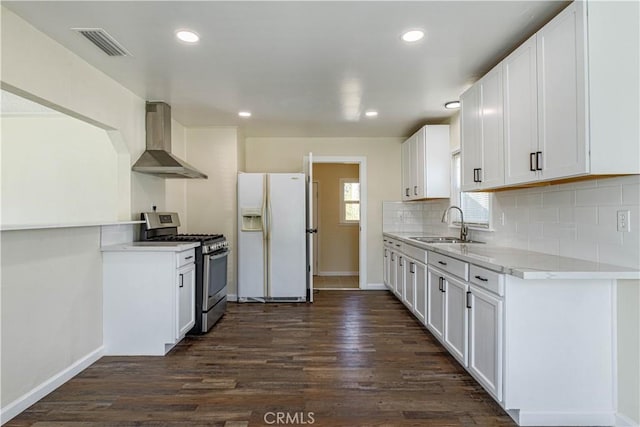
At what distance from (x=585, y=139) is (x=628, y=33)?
54cm

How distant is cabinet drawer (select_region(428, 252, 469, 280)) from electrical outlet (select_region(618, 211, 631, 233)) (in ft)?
2.83

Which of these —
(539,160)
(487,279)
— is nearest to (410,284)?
(487,279)

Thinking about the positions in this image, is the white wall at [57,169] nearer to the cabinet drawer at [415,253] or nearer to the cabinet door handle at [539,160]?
the cabinet drawer at [415,253]

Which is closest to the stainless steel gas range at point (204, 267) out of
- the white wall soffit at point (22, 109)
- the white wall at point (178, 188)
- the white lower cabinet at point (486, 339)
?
the white wall at point (178, 188)

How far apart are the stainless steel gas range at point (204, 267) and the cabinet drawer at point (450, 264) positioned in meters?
2.18

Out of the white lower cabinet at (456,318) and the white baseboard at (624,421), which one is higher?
the white lower cabinet at (456,318)

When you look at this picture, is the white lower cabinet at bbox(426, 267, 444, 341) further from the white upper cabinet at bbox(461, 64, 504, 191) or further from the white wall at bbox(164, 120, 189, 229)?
the white wall at bbox(164, 120, 189, 229)

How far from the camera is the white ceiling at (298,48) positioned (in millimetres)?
2033

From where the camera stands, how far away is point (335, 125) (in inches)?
186

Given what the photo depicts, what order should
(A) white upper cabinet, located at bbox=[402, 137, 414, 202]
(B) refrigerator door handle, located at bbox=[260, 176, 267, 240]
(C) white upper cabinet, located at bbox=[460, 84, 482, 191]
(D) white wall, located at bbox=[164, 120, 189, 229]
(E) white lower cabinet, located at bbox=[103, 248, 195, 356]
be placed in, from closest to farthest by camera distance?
(C) white upper cabinet, located at bbox=[460, 84, 482, 191]
(E) white lower cabinet, located at bbox=[103, 248, 195, 356]
(D) white wall, located at bbox=[164, 120, 189, 229]
(B) refrigerator door handle, located at bbox=[260, 176, 267, 240]
(A) white upper cabinet, located at bbox=[402, 137, 414, 202]

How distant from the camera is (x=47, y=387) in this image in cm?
235

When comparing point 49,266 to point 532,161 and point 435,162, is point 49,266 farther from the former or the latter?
point 435,162

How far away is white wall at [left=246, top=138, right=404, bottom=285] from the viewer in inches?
214

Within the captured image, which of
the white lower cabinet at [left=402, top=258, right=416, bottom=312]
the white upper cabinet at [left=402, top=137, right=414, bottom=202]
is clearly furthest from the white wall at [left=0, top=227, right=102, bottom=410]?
the white upper cabinet at [left=402, top=137, right=414, bottom=202]
